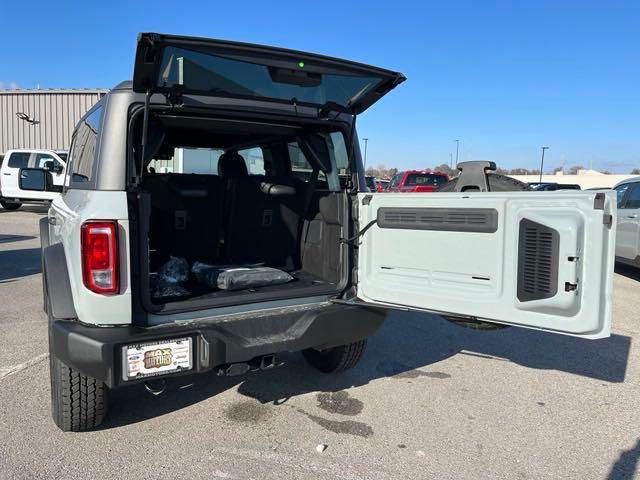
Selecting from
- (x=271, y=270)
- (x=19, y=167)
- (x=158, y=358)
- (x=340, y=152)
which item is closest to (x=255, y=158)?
(x=340, y=152)

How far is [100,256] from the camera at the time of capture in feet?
8.07

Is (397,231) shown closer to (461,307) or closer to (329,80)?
(461,307)

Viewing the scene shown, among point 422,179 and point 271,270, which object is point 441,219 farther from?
point 422,179

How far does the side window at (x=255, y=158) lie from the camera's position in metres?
4.65

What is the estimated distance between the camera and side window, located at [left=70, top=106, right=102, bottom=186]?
279 cm

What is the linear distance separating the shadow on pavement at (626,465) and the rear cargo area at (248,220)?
6.17 feet

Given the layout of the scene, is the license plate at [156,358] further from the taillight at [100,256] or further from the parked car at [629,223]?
the parked car at [629,223]

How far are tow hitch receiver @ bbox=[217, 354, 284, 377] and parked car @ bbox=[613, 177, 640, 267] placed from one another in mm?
7218

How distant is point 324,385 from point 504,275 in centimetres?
174

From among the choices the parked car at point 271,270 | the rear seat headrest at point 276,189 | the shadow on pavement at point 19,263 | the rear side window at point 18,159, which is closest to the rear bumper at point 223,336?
the parked car at point 271,270

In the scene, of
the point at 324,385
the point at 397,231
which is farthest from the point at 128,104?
the point at 324,385

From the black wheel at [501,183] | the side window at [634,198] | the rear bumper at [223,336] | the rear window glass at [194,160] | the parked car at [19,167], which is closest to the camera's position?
the rear bumper at [223,336]

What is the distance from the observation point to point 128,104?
2.56m

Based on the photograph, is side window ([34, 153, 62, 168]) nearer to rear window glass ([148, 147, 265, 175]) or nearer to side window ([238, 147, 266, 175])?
rear window glass ([148, 147, 265, 175])
